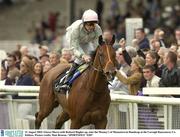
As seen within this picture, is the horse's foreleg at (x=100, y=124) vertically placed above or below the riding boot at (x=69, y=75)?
below

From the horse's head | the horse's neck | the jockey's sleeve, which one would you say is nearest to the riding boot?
the jockey's sleeve

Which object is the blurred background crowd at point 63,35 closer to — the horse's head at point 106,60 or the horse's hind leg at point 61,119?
the horse's hind leg at point 61,119

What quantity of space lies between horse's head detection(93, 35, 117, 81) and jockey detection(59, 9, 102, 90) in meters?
0.39

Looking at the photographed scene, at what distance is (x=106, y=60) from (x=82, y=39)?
113 centimetres

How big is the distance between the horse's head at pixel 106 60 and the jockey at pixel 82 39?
389 millimetres

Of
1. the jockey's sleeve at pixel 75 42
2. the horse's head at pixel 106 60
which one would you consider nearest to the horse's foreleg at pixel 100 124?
the horse's head at pixel 106 60

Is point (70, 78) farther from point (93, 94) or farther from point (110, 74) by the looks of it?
point (110, 74)

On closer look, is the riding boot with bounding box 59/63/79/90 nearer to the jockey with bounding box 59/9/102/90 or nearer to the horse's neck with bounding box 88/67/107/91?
the jockey with bounding box 59/9/102/90

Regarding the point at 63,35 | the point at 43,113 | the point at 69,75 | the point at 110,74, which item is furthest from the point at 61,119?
the point at 63,35

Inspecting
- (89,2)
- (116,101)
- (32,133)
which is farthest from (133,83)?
(89,2)

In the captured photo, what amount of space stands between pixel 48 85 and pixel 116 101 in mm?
1216

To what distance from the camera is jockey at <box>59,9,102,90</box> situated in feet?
39.8

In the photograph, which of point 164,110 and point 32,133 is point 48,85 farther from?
point 32,133

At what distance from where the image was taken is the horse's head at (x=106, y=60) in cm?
1122
